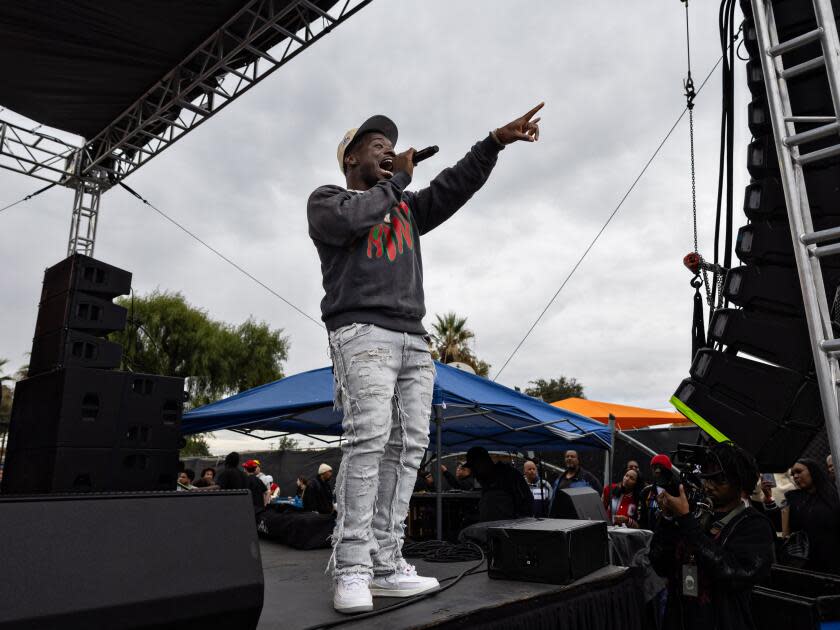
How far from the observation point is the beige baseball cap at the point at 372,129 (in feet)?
7.02

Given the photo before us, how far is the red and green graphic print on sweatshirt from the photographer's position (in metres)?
1.85

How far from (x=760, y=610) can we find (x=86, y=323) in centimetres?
361

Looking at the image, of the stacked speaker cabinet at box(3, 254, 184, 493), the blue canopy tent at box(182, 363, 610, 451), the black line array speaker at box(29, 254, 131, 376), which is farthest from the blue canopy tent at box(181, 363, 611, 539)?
the stacked speaker cabinet at box(3, 254, 184, 493)

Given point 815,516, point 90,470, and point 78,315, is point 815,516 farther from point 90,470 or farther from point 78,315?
point 78,315

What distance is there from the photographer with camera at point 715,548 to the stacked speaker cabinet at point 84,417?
2259 millimetres

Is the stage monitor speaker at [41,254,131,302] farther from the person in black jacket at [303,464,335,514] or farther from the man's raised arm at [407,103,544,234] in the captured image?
the person in black jacket at [303,464,335,514]

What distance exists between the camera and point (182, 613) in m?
1.23

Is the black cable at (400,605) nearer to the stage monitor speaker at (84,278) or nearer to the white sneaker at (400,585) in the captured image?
the white sneaker at (400,585)

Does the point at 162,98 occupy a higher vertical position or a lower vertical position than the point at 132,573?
higher

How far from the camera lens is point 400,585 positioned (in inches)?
73.1

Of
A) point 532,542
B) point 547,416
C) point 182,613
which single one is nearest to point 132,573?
point 182,613

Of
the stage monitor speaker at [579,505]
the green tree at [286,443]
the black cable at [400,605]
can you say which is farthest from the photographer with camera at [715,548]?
the green tree at [286,443]

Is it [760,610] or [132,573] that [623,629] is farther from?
[132,573]

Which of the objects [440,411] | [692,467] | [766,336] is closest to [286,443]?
[440,411]
